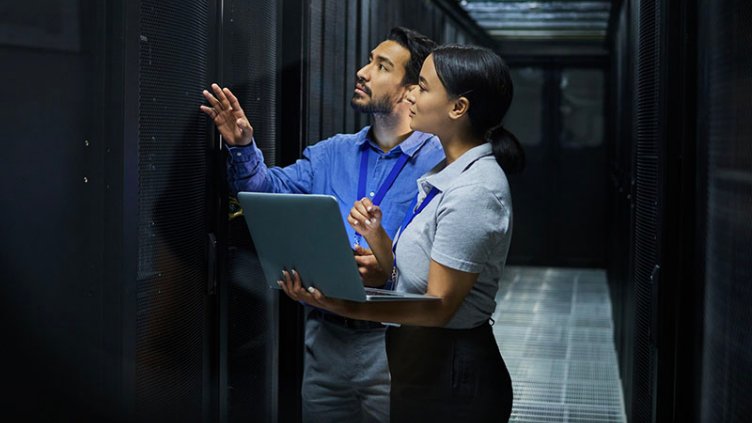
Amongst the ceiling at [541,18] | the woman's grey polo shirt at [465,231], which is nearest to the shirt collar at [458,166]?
the woman's grey polo shirt at [465,231]

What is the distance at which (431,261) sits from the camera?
2.38 m

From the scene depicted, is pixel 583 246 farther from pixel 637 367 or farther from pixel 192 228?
pixel 192 228

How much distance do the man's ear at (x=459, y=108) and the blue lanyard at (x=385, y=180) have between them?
2.41ft

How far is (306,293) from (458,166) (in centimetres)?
50

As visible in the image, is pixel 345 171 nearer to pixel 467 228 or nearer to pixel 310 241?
pixel 310 241

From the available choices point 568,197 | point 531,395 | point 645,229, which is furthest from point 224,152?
point 568,197

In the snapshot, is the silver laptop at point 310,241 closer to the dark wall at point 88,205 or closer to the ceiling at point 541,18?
the dark wall at point 88,205

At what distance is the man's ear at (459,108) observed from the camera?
247cm

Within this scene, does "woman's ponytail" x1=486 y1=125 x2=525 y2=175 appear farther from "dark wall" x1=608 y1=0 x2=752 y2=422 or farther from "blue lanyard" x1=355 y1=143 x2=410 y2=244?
"blue lanyard" x1=355 y1=143 x2=410 y2=244

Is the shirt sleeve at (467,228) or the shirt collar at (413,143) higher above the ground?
the shirt collar at (413,143)

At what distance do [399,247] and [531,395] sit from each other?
12.2ft

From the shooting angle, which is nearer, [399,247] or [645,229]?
[399,247]

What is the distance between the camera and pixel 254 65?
3.49m

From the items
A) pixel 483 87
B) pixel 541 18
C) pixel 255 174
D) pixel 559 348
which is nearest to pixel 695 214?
pixel 483 87
